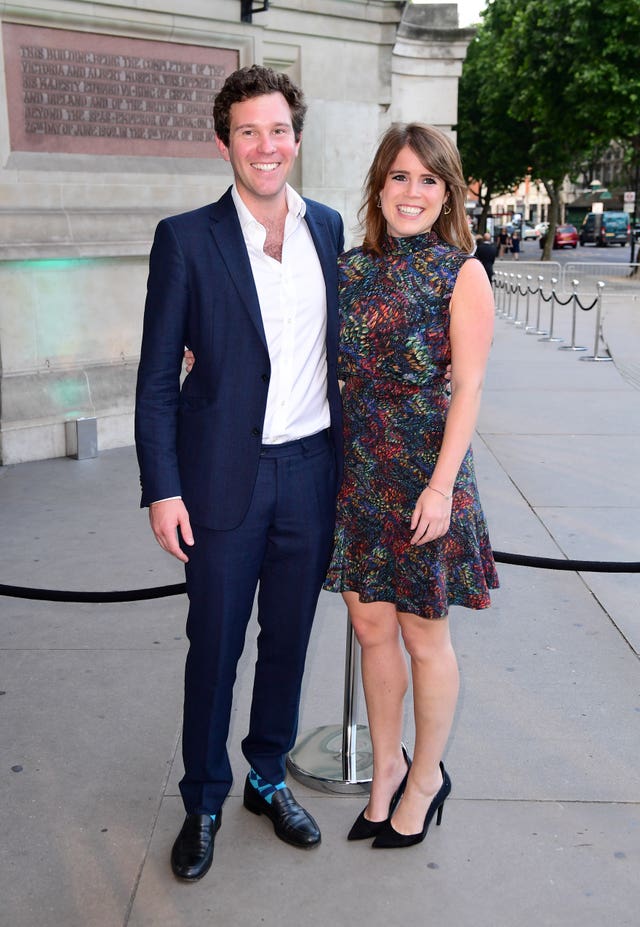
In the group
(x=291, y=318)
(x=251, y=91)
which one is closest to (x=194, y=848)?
(x=291, y=318)

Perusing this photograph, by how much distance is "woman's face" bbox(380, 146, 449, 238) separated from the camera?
A: 108 inches

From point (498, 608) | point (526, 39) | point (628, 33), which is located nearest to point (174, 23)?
point (498, 608)

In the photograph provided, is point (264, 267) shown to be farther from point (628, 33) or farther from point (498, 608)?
point (628, 33)

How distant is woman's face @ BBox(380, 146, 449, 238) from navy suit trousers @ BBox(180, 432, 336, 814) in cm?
65

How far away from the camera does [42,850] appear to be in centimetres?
309

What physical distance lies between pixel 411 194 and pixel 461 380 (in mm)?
517

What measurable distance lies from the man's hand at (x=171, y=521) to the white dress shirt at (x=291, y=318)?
31cm

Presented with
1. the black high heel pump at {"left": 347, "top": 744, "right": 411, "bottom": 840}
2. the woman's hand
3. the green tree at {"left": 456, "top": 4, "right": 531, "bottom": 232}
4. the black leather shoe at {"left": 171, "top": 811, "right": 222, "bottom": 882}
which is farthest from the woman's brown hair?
the green tree at {"left": 456, "top": 4, "right": 531, "bottom": 232}

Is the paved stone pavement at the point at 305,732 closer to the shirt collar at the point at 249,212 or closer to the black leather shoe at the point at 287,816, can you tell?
the black leather shoe at the point at 287,816

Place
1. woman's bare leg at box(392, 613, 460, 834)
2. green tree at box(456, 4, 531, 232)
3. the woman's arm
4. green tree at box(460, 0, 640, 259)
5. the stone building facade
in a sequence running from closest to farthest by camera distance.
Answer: the woman's arm, woman's bare leg at box(392, 613, 460, 834), the stone building facade, green tree at box(460, 0, 640, 259), green tree at box(456, 4, 531, 232)

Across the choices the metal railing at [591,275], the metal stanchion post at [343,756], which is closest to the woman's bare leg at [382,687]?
the metal stanchion post at [343,756]

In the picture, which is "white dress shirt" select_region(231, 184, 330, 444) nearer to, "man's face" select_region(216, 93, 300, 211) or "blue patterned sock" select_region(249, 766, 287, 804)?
"man's face" select_region(216, 93, 300, 211)

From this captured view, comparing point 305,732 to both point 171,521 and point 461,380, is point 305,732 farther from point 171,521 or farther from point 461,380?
point 461,380

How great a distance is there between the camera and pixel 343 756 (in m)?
3.52
